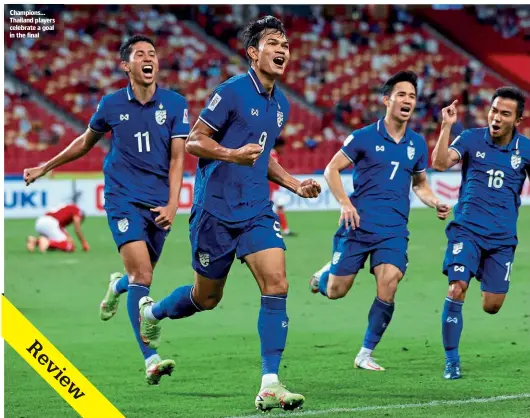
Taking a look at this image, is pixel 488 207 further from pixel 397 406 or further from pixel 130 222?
pixel 130 222

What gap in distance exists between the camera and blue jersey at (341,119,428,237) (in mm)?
9109

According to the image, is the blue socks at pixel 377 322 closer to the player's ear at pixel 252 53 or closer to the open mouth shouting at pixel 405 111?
the open mouth shouting at pixel 405 111

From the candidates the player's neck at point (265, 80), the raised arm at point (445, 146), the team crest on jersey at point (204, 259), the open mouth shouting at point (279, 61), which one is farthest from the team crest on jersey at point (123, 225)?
the raised arm at point (445, 146)

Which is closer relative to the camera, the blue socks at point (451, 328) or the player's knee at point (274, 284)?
the player's knee at point (274, 284)

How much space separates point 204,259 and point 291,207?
18794 mm

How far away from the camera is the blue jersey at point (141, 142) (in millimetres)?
8203

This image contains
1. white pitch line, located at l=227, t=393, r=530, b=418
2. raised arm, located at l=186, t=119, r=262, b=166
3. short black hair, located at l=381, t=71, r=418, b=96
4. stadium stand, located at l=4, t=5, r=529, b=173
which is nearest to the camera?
raised arm, located at l=186, t=119, r=262, b=166

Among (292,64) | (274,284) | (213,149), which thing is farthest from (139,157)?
(292,64)

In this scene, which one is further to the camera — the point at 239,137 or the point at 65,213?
the point at 65,213

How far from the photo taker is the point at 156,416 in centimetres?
692

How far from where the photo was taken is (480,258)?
28.2 ft

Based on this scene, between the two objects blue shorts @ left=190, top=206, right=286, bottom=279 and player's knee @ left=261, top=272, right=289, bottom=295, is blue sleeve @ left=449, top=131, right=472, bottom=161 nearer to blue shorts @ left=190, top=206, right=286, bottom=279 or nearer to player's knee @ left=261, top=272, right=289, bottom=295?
blue shorts @ left=190, top=206, right=286, bottom=279

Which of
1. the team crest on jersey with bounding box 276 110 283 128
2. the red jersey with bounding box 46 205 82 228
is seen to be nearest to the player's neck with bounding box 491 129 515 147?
the team crest on jersey with bounding box 276 110 283 128

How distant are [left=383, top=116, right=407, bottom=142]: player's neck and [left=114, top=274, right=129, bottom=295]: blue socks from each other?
7.72ft
